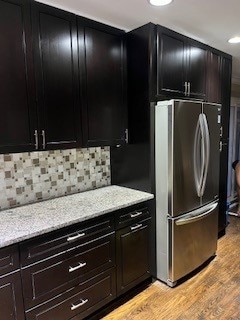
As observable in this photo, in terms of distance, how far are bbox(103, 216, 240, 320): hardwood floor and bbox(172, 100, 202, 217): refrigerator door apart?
759mm

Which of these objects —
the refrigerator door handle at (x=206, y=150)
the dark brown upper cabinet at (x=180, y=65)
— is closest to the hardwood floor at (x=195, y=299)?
the refrigerator door handle at (x=206, y=150)

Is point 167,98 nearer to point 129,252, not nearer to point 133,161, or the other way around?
Result: point 133,161

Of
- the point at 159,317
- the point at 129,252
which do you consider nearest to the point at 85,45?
the point at 129,252

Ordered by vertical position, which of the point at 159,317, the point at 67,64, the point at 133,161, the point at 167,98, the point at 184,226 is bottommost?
the point at 159,317

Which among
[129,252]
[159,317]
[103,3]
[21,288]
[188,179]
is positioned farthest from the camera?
[188,179]

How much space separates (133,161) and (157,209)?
1.70 ft

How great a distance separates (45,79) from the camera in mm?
1792

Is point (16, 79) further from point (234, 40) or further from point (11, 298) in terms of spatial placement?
point (234, 40)

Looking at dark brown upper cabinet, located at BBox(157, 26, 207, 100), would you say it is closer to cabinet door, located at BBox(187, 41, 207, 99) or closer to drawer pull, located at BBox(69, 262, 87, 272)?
cabinet door, located at BBox(187, 41, 207, 99)

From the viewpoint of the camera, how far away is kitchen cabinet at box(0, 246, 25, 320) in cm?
142

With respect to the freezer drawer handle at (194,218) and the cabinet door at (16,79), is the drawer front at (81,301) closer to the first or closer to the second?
the freezer drawer handle at (194,218)

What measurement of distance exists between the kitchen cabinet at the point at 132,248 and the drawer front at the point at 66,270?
107 mm

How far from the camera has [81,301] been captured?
5.96 feet

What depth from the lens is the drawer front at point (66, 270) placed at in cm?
155
